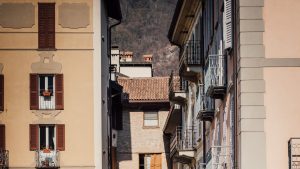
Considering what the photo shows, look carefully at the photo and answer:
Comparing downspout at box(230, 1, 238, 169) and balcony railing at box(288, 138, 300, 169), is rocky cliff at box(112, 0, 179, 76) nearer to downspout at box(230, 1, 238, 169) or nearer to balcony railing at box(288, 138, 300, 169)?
downspout at box(230, 1, 238, 169)

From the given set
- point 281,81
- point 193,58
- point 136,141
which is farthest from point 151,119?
point 281,81

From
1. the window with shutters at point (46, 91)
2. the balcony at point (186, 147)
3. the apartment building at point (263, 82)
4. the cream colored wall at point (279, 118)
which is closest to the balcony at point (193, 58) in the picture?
the balcony at point (186, 147)

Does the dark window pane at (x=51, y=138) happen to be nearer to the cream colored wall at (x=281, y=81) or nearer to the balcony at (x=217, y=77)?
the balcony at (x=217, y=77)

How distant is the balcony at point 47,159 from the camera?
45.2m

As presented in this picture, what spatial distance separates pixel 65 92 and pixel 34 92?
4.20 ft

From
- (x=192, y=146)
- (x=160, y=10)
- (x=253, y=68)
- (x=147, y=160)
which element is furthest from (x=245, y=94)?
(x=160, y=10)

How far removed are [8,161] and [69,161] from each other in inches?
97.8

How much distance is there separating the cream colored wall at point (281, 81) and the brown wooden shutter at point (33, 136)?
22125mm

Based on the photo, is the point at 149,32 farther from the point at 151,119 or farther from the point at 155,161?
the point at 155,161

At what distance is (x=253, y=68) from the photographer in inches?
972

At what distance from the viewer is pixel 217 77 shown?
98.6 feet

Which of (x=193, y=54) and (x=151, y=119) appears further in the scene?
(x=151, y=119)

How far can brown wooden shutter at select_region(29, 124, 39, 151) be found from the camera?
1793 inches

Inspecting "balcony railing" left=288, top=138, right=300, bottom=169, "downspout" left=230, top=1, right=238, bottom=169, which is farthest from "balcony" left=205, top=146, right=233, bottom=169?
"balcony railing" left=288, top=138, right=300, bottom=169
